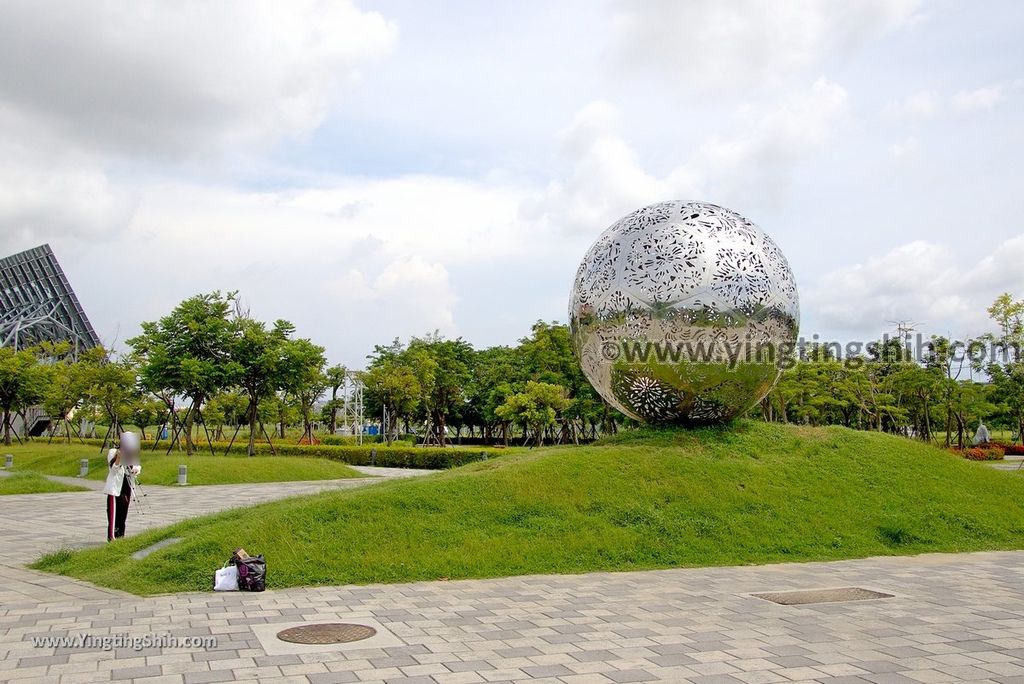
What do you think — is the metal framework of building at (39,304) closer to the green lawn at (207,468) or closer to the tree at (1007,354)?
the green lawn at (207,468)

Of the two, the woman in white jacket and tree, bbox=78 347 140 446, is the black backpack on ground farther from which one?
tree, bbox=78 347 140 446

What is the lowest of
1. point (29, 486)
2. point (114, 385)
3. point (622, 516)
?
point (29, 486)

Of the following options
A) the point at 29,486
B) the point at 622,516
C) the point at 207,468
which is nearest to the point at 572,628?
the point at 622,516

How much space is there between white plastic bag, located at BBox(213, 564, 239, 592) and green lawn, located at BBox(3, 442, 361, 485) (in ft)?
63.3

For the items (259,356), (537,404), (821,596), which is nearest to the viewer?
(821,596)

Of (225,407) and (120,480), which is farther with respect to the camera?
(225,407)

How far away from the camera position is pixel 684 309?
13758mm

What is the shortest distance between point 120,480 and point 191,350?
19099 millimetres

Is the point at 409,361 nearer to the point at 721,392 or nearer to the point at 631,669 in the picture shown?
the point at 721,392

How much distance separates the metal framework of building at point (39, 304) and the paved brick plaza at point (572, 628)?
64938mm

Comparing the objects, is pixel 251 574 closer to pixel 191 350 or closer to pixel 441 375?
pixel 191 350

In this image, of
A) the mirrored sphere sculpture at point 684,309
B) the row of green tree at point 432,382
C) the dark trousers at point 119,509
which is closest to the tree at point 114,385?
the row of green tree at point 432,382

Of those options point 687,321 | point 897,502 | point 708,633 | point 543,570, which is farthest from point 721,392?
point 708,633

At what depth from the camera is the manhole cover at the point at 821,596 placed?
32.0 ft
